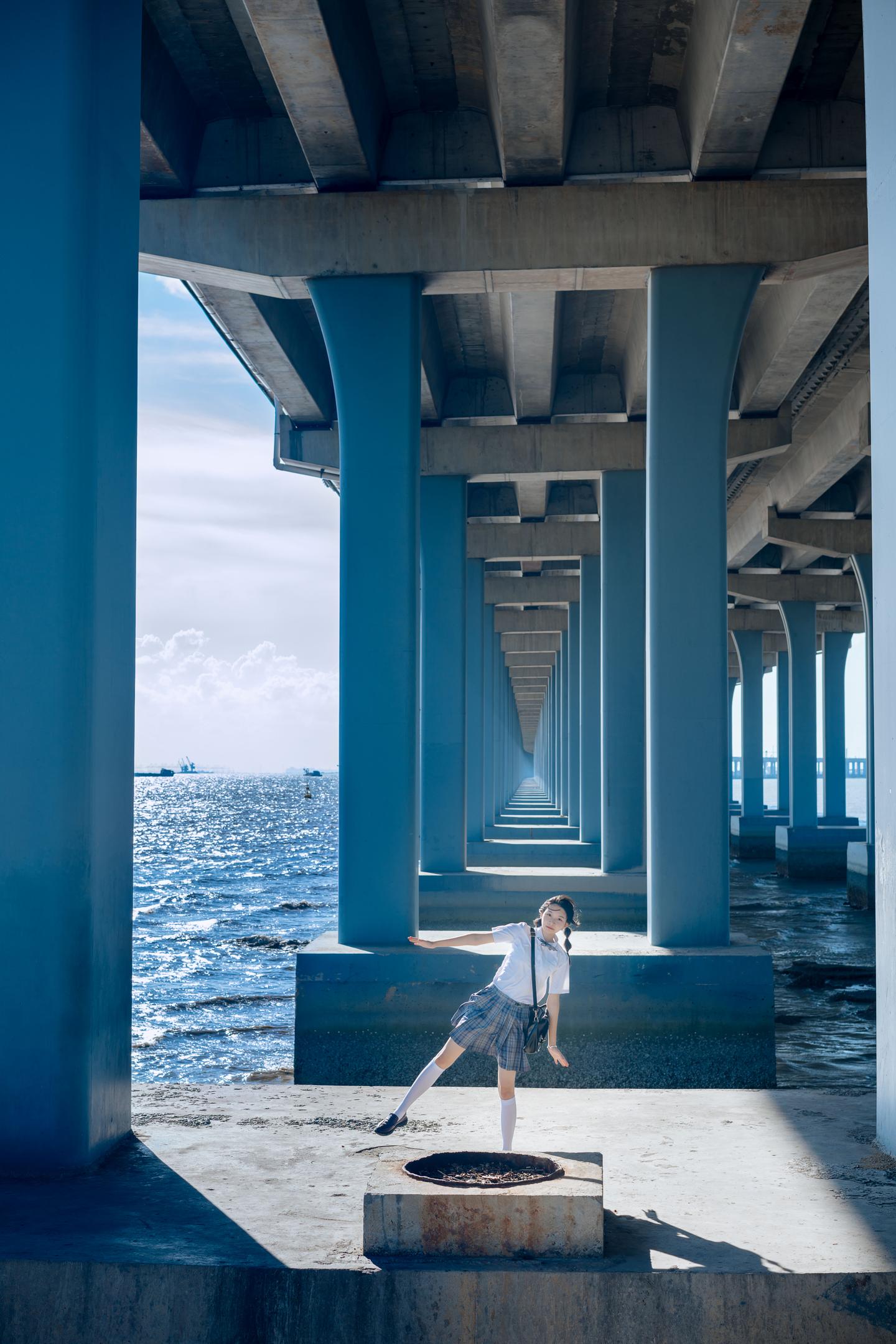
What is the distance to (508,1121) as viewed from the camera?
24.1ft

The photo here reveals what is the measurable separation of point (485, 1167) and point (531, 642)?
Answer: 5107 centimetres

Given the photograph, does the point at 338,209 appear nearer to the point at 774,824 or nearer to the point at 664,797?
the point at 664,797

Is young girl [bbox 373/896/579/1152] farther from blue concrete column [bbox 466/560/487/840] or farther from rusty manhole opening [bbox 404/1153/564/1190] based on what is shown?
blue concrete column [bbox 466/560/487/840]

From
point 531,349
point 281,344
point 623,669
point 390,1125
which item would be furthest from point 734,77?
point 623,669

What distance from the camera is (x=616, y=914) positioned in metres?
21.1

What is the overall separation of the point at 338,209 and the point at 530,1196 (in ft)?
36.5

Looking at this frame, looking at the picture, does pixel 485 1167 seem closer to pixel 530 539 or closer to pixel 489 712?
pixel 530 539

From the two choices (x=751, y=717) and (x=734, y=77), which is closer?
(x=734, y=77)

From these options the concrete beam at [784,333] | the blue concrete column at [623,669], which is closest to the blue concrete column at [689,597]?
the concrete beam at [784,333]

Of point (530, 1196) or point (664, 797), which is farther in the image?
point (664, 797)

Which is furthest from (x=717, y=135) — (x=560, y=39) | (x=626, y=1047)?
(x=626, y=1047)

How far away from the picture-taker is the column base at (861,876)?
1210 inches

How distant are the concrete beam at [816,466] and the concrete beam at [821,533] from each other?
0.27 m

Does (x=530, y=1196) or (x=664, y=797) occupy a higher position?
(x=664, y=797)
